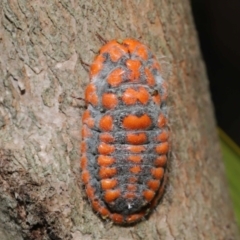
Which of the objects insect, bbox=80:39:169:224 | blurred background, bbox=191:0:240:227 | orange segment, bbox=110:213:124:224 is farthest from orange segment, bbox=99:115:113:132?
blurred background, bbox=191:0:240:227

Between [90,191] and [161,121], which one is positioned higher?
[161,121]

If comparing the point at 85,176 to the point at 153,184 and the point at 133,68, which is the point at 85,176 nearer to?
the point at 153,184

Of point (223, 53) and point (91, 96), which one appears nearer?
point (91, 96)

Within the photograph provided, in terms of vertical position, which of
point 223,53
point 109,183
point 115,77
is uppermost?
point 115,77

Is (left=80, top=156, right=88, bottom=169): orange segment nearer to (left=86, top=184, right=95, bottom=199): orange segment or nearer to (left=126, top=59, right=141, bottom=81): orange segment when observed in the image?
(left=86, top=184, right=95, bottom=199): orange segment

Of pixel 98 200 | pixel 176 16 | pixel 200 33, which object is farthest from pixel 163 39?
pixel 200 33

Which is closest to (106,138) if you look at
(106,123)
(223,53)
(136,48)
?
(106,123)
